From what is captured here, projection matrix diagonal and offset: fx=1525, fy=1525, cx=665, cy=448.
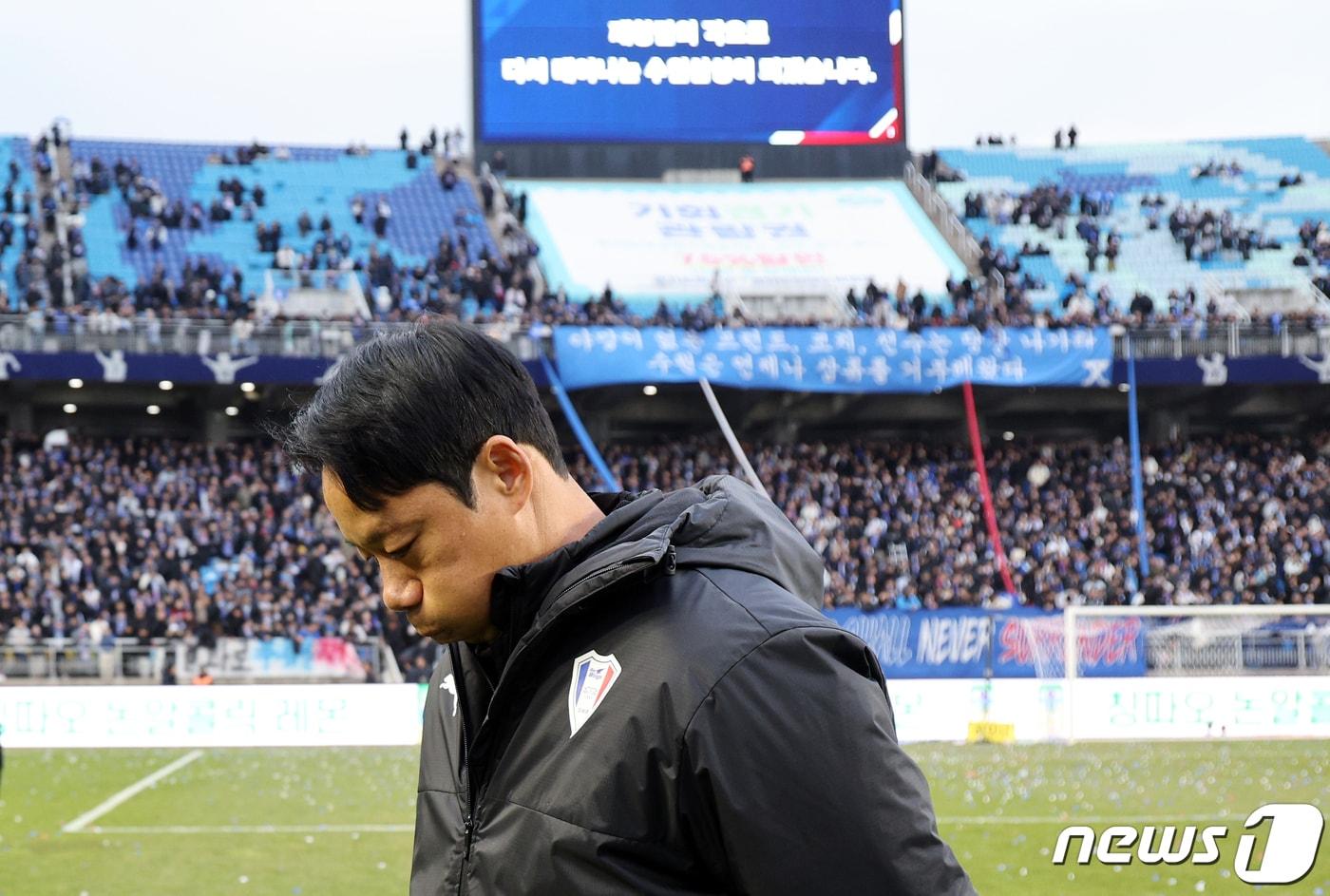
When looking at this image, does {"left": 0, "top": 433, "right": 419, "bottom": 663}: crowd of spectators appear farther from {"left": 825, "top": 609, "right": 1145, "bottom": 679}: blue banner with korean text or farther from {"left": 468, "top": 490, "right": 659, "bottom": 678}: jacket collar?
{"left": 468, "top": 490, "right": 659, "bottom": 678}: jacket collar

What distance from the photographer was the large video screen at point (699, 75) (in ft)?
118

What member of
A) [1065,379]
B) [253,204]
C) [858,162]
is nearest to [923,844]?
[1065,379]

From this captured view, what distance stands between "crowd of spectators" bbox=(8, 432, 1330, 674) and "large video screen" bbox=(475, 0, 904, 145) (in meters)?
9.86

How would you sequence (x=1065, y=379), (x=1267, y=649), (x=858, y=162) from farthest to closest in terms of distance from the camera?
(x=858, y=162), (x=1065, y=379), (x=1267, y=649)

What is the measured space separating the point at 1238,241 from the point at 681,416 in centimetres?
1435

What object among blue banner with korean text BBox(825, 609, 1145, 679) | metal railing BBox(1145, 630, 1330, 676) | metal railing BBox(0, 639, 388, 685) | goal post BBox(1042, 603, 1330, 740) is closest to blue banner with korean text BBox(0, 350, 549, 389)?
metal railing BBox(0, 639, 388, 685)

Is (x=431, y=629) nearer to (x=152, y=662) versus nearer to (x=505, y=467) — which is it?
(x=505, y=467)

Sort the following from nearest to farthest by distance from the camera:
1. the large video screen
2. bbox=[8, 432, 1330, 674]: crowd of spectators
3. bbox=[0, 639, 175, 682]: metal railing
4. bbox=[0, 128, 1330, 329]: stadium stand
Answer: bbox=[0, 639, 175, 682]: metal railing, bbox=[8, 432, 1330, 674]: crowd of spectators, bbox=[0, 128, 1330, 329]: stadium stand, the large video screen

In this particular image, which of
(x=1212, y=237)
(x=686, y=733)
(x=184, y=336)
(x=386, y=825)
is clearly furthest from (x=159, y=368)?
(x=686, y=733)

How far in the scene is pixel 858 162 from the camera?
39.0 metres

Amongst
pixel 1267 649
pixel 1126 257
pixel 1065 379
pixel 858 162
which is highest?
pixel 858 162

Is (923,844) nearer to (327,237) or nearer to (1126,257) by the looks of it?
(327,237)

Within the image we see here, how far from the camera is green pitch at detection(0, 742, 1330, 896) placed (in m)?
9.48


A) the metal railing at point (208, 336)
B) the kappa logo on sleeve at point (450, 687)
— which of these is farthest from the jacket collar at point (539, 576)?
the metal railing at point (208, 336)
